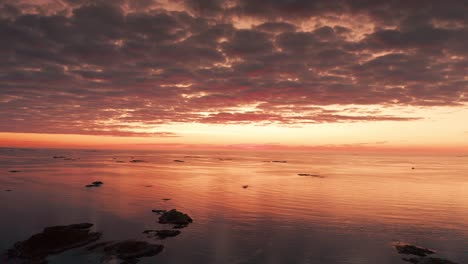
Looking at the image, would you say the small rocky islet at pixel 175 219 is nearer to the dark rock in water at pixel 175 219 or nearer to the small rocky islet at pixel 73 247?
the dark rock in water at pixel 175 219

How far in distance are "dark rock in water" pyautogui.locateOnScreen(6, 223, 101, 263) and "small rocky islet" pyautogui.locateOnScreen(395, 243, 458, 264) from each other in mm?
31778

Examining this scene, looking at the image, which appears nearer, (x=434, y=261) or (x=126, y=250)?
(x=434, y=261)

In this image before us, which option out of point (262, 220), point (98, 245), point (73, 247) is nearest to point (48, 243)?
point (73, 247)

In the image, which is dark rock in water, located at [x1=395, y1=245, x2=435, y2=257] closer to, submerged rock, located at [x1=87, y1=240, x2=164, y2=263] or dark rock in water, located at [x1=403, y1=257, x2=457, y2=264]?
dark rock in water, located at [x1=403, y1=257, x2=457, y2=264]

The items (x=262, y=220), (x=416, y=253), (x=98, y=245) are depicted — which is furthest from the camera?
(x=262, y=220)

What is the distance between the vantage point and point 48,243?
94.7 ft

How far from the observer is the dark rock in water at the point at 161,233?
110 ft

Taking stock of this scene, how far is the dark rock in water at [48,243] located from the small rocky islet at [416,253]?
3178 centimetres

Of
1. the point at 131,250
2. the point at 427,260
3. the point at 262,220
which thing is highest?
the point at 427,260

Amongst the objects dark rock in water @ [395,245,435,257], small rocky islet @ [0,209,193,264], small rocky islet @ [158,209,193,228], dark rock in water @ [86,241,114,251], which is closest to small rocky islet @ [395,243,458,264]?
dark rock in water @ [395,245,435,257]

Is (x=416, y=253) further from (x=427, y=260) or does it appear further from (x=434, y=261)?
(x=434, y=261)

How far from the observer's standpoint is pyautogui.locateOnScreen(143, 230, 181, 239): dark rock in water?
33.6m

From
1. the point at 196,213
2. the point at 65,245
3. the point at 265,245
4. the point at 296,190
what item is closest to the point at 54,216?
the point at 65,245

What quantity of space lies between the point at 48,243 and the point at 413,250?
3607 centimetres
